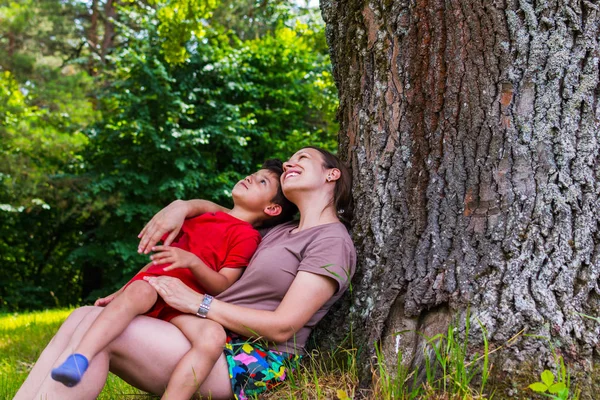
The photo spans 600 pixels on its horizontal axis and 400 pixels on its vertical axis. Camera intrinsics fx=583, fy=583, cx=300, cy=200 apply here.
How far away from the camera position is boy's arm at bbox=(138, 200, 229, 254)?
9.52 feet

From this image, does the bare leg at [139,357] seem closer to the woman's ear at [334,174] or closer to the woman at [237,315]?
the woman at [237,315]

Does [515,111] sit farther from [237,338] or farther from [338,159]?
[237,338]

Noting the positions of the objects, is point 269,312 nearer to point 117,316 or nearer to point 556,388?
point 117,316

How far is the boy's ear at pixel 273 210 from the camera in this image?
125 inches

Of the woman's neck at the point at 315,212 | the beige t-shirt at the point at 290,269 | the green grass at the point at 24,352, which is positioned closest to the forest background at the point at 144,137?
the green grass at the point at 24,352

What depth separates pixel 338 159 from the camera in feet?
10.0

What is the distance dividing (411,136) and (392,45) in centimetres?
45

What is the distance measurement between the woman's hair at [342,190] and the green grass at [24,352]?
1.43 metres

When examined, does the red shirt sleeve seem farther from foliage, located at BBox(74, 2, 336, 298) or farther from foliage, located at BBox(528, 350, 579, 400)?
foliage, located at BBox(74, 2, 336, 298)

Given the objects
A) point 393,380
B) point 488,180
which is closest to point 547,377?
point 393,380

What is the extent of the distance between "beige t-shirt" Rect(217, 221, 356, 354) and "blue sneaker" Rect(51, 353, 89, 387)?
704 mm

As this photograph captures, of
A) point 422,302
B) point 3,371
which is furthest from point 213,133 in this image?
point 422,302

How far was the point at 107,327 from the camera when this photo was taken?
2.34 metres

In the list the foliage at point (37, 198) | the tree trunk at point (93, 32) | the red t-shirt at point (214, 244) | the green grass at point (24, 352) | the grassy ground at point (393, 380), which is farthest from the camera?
the tree trunk at point (93, 32)
